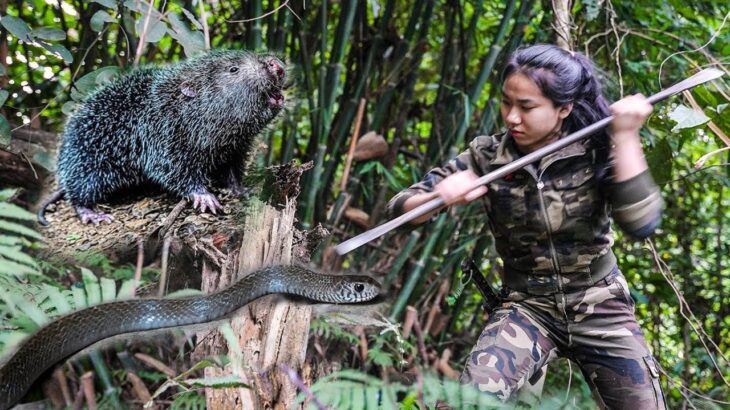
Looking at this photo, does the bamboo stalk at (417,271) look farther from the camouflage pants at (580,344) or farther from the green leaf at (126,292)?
the green leaf at (126,292)

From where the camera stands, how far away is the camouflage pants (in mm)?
2055

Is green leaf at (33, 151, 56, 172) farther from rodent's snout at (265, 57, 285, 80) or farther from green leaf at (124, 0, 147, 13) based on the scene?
rodent's snout at (265, 57, 285, 80)

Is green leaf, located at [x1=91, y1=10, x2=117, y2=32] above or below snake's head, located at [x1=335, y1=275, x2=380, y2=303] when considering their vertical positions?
above

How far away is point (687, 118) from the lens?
228cm

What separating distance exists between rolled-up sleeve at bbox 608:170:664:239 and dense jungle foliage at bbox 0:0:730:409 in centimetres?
51

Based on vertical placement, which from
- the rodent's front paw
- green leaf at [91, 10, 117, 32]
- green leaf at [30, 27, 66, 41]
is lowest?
the rodent's front paw

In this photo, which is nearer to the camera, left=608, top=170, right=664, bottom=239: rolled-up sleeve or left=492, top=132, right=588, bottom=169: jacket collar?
left=608, top=170, right=664, bottom=239: rolled-up sleeve

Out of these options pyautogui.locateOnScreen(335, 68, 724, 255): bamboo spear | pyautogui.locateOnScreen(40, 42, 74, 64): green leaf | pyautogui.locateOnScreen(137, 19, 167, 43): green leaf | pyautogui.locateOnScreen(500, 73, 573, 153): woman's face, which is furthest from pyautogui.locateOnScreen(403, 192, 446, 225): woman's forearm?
pyautogui.locateOnScreen(40, 42, 74, 64): green leaf

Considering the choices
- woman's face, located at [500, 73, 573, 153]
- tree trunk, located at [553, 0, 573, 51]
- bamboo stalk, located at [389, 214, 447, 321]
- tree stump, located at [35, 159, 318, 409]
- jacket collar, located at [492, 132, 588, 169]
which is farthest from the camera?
bamboo stalk, located at [389, 214, 447, 321]

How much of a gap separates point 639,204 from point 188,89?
4.20ft

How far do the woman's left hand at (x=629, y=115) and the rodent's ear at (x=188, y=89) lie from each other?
45.5 inches

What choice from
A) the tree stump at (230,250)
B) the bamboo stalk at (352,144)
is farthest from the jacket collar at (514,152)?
the tree stump at (230,250)

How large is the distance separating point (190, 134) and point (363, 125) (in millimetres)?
1391

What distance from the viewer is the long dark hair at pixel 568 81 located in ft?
6.52
